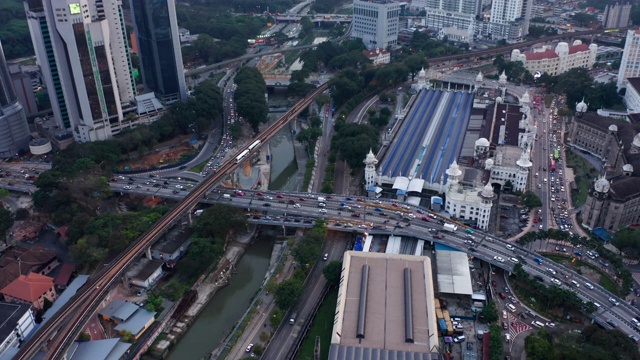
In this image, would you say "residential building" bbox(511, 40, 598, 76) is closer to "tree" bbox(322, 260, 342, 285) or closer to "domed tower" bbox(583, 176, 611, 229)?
"domed tower" bbox(583, 176, 611, 229)

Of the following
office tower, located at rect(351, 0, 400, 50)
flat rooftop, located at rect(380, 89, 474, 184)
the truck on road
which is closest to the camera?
the truck on road

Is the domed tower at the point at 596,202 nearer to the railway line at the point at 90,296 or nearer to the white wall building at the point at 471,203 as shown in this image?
the white wall building at the point at 471,203

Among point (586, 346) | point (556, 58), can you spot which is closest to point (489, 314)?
point (586, 346)

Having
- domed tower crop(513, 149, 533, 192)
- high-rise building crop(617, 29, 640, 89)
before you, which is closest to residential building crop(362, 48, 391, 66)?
high-rise building crop(617, 29, 640, 89)

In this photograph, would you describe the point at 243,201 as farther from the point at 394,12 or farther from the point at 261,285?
the point at 394,12

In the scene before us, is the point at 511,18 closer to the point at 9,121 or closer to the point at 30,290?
the point at 9,121

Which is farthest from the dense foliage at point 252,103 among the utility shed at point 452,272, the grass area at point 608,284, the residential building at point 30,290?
the grass area at point 608,284
